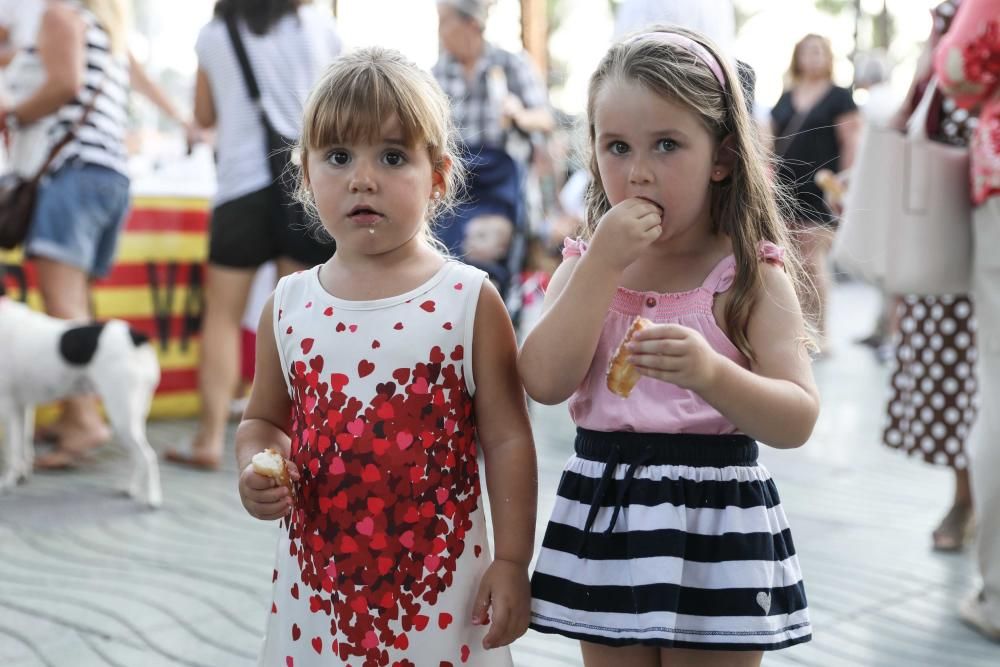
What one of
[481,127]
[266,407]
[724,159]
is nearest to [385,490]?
[266,407]

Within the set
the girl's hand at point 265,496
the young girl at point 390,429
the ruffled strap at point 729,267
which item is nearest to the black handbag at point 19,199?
the young girl at point 390,429

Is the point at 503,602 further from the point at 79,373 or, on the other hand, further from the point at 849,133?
the point at 849,133

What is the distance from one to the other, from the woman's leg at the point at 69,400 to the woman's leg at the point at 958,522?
3.63 metres

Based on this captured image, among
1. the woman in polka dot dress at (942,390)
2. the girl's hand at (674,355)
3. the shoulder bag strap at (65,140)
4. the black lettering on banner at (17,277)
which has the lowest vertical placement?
the black lettering on banner at (17,277)

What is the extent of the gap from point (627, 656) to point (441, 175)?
0.84 meters

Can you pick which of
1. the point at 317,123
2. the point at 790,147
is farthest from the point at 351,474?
the point at 790,147

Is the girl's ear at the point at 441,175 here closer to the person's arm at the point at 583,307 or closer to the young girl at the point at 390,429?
the young girl at the point at 390,429

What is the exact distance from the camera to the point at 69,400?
5051 mm

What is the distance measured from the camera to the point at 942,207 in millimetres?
3150

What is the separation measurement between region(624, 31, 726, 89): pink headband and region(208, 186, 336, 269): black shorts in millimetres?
2998

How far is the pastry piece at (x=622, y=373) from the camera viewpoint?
1.50m

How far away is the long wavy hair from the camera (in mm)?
4484

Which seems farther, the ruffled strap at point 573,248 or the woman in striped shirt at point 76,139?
the woman in striped shirt at point 76,139

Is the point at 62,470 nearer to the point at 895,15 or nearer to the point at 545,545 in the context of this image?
the point at 545,545
